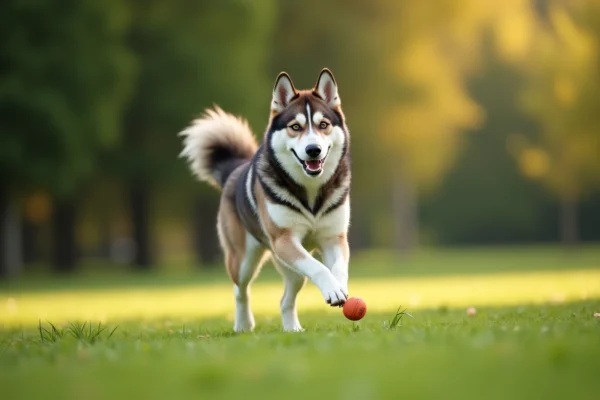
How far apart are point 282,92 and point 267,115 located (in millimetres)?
20860

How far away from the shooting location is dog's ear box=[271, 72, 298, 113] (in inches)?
293

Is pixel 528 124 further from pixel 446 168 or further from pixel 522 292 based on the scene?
pixel 522 292

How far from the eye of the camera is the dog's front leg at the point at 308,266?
6379mm

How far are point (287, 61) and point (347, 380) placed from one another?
26944 mm

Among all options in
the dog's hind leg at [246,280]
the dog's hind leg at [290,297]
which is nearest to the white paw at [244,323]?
the dog's hind leg at [246,280]

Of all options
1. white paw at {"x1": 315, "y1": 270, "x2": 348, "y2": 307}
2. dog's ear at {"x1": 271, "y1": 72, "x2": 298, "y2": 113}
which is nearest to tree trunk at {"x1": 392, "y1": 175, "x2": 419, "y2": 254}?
dog's ear at {"x1": 271, "y1": 72, "x2": 298, "y2": 113}

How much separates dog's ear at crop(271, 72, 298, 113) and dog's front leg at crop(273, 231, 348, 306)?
3.78 ft

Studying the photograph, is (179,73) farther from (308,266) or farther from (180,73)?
(308,266)

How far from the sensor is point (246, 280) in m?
8.11

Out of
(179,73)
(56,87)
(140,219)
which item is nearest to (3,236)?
(56,87)

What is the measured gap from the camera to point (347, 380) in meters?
3.89

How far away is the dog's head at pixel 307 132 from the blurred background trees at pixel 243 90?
14952mm

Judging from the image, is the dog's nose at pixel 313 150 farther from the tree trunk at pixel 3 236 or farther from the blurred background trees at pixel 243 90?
the tree trunk at pixel 3 236

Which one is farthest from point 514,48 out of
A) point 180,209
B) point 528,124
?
point 180,209
